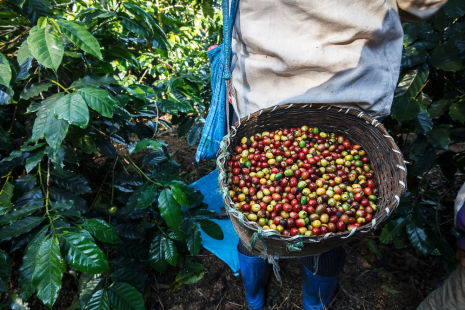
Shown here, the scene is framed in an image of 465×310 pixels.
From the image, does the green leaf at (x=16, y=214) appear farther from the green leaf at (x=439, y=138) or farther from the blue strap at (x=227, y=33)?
the green leaf at (x=439, y=138)

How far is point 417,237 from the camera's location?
141 centimetres

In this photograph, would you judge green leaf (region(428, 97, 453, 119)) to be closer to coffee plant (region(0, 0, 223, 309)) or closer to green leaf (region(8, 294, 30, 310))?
coffee plant (region(0, 0, 223, 309))

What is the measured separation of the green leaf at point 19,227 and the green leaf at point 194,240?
2.44ft

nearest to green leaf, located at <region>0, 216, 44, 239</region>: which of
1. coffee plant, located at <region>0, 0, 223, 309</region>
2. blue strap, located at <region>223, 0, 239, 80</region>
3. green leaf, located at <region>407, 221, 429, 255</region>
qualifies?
coffee plant, located at <region>0, 0, 223, 309</region>

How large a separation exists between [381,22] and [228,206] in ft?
3.44

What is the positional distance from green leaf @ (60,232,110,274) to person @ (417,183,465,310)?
1.50 meters

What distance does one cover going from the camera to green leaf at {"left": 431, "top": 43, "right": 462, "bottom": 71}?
1.21 m

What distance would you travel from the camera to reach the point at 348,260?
6.84 feet

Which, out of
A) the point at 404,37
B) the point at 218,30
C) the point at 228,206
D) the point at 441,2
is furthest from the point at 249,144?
the point at 218,30

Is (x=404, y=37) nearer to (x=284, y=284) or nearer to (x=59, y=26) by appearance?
(x=59, y=26)

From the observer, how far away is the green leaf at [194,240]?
1521 mm

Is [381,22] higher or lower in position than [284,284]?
higher

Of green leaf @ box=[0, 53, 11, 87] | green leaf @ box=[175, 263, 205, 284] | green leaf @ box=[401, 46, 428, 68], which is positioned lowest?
green leaf @ box=[175, 263, 205, 284]

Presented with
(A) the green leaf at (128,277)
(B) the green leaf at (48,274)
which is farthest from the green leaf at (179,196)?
(A) the green leaf at (128,277)
